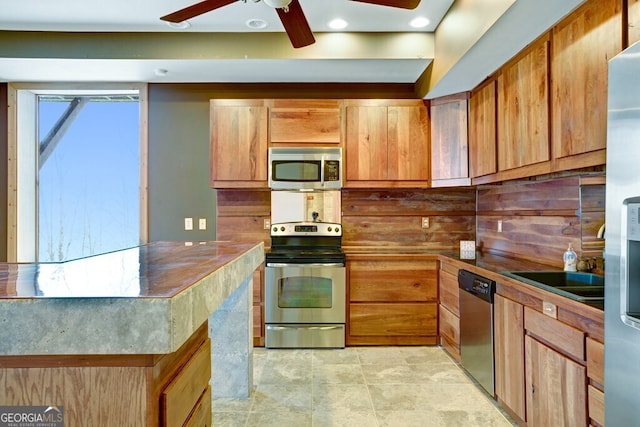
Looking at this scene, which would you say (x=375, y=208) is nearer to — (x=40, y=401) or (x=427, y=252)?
(x=427, y=252)

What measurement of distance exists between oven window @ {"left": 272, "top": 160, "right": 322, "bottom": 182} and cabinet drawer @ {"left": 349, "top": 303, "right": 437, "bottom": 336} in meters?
1.27

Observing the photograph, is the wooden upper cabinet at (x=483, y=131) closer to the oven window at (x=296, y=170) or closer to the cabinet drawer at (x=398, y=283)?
the cabinet drawer at (x=398, y=283)

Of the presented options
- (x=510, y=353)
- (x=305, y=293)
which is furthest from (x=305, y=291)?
(x=510, y=353)

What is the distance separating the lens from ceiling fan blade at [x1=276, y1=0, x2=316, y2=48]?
6.55 feet

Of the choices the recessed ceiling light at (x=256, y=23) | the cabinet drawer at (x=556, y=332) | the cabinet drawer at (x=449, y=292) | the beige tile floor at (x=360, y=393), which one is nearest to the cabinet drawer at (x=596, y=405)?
the cabinet drawer at (x=556, y=332)

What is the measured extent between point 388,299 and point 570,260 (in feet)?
4.98

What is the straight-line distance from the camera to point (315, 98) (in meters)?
3.74

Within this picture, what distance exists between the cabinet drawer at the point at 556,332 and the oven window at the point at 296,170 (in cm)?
208

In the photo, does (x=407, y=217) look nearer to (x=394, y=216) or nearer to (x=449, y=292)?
(x=394, y=216)

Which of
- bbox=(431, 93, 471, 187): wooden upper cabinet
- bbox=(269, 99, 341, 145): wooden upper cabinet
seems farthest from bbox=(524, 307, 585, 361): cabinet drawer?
bbox=(269, 99, 341, 145): wooden upper cabinet

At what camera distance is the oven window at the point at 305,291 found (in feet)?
10.8

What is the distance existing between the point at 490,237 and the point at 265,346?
93.2 inches

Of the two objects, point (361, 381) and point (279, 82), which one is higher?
point (279, 82)

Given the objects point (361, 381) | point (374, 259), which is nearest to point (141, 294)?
point (361, 381)
